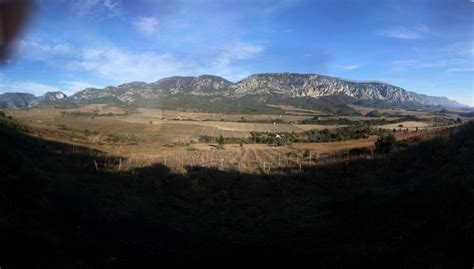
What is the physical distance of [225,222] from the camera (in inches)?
598

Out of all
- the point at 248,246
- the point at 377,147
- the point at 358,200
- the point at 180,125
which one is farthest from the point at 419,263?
the point at 180,125

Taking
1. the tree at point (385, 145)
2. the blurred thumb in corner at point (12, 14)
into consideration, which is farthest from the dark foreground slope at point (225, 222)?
the tree at point (385, 145)

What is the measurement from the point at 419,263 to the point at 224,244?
627cm

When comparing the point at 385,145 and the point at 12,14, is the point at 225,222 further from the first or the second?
the point at 385,145

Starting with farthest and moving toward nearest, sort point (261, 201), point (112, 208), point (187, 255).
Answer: point (261, 201)
point (112, 208)
point (187, 255)

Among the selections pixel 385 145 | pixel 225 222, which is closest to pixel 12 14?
pixel 225 222

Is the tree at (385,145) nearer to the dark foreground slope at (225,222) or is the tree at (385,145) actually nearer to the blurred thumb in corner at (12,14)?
the dark foreground slope at (225,222)

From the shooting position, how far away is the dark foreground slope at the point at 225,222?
27.9 feet

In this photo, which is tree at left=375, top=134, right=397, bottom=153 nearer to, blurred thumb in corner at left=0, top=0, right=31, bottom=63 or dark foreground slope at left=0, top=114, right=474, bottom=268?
dark foreground slope at left=0, top=114, right=474, bottom=268

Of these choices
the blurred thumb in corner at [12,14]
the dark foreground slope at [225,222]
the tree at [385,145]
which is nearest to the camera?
the blurred thumb in corner at [12,14]

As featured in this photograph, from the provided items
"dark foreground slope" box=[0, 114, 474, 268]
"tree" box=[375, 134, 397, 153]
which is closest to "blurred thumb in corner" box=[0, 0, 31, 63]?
"dark foreground slope" box=[0, 114, 474, 268]

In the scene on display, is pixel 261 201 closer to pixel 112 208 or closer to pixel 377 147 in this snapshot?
pixel 112 208

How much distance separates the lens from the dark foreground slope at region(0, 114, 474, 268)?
849cm

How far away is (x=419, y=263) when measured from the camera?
763cm
